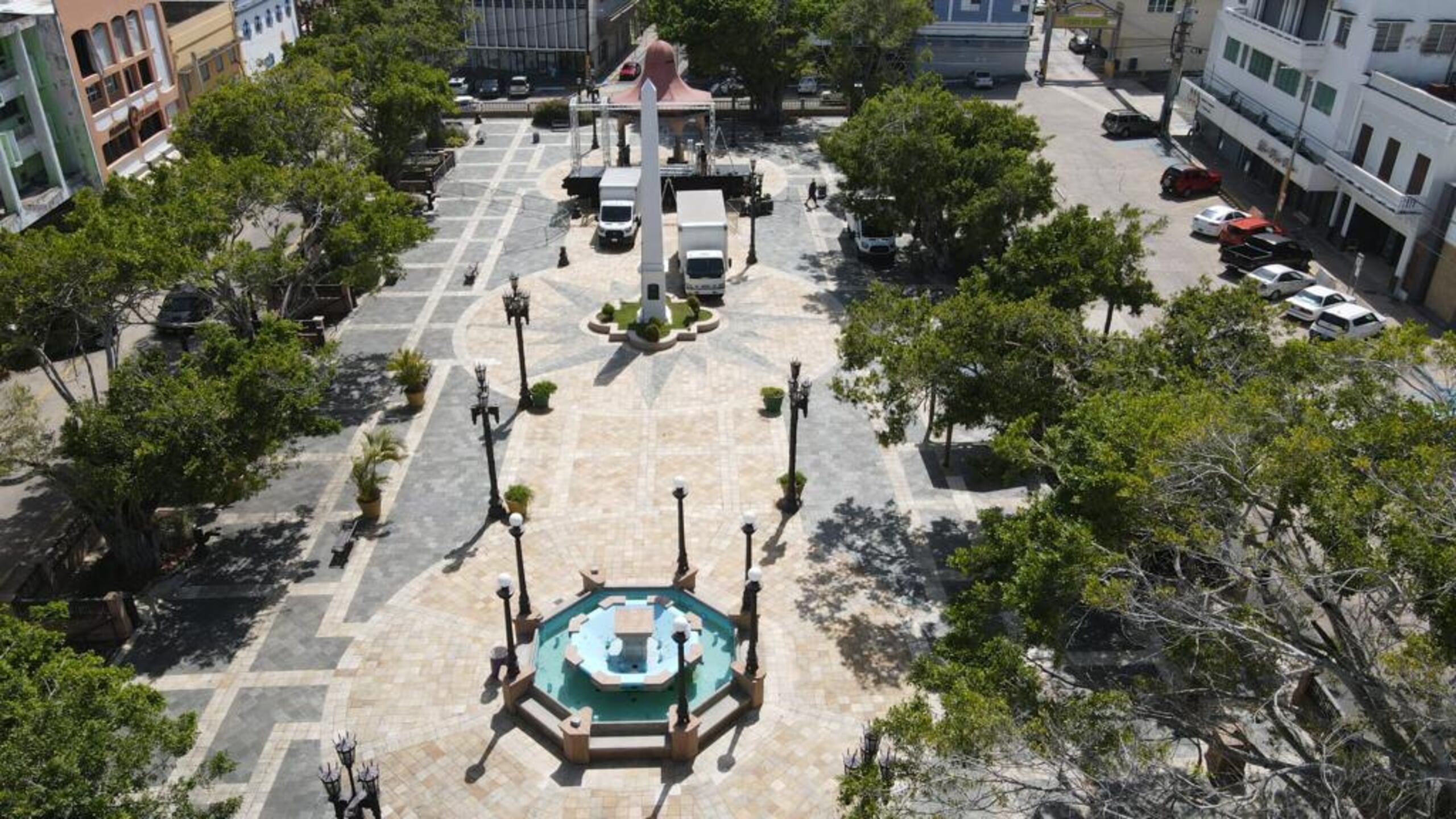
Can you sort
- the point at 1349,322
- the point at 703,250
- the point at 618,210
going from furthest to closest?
the point at 618,210 → the point at 703,250 → the point at 1349,322

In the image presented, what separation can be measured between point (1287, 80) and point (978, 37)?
3033 cm

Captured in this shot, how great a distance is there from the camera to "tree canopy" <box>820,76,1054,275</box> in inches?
1620

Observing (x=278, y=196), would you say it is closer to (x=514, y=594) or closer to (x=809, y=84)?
(x=514, y=594)

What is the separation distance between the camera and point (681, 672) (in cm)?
2244

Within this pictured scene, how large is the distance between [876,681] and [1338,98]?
43.1 meters

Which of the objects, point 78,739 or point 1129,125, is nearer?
point 78,739

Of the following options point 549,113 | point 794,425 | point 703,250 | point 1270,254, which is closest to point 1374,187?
point 1270,254

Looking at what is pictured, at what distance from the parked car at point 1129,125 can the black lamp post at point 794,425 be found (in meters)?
49.0

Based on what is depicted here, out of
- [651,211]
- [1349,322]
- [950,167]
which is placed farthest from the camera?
[950,167]

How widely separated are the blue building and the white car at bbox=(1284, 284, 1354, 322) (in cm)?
4331

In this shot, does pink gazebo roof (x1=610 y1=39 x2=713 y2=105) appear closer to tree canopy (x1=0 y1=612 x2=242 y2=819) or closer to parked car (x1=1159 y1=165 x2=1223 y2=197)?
parked car (x1=1159 y1=165 x2=1223 y2=197)

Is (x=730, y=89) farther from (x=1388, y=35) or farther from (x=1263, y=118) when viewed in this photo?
(x=1388, y=35)

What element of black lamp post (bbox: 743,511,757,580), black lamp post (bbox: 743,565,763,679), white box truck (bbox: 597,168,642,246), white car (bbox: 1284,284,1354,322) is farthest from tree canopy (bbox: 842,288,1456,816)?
white box truck (bbox: 597,168,642,246)

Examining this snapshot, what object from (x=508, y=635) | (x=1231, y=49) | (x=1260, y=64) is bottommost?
(x=508, y=635)
